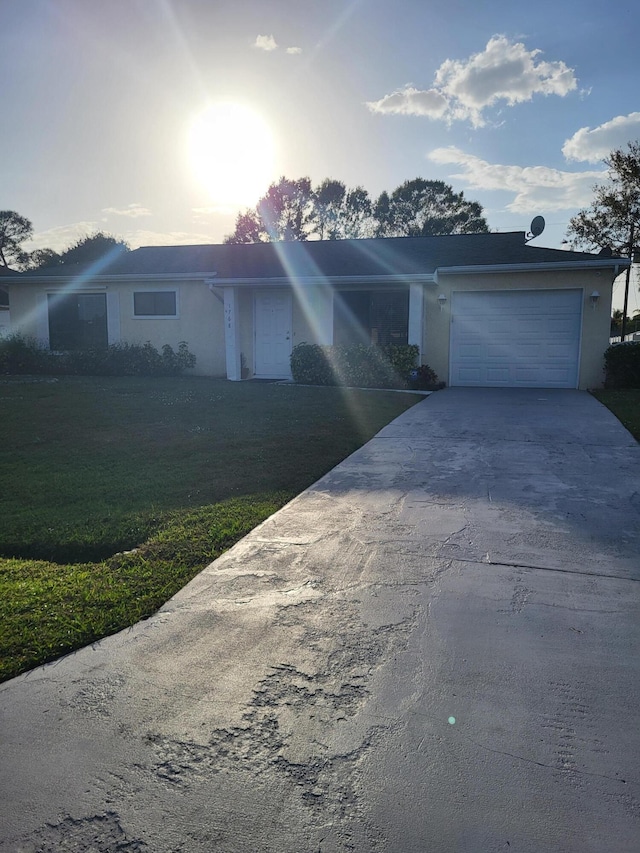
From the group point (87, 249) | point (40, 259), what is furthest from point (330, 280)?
point (40, 259)

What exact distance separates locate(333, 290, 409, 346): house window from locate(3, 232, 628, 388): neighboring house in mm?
27

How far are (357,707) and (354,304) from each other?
14139 mm

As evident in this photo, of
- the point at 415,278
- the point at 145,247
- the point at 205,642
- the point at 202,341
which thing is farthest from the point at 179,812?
the point at 145,247

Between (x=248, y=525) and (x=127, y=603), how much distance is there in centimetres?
141

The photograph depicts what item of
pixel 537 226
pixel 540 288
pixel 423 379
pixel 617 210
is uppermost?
pixel 617 210

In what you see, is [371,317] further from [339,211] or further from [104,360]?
[339,211]

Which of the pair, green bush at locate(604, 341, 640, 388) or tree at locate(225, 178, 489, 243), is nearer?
green bush at locate(604, 341, 640, 388)

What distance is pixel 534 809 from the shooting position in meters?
1.89

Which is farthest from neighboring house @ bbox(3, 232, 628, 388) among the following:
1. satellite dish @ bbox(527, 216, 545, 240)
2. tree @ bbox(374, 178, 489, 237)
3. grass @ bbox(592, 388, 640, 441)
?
tree @ bbox(374, 178, 489, 237)

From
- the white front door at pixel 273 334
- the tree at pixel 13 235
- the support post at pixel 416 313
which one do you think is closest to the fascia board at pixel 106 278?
the white front door at pixel 273 334

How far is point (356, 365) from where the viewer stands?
14.5 meters

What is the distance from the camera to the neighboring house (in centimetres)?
1397

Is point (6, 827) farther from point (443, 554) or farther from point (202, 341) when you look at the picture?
point (202, 341)

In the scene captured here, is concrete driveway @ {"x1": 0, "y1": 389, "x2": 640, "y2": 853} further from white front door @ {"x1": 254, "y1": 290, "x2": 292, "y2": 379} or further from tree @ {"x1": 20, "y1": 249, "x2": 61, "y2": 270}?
tree @ {"x1": 20, "y1": 249, "x2": 61, "y2": 270}
